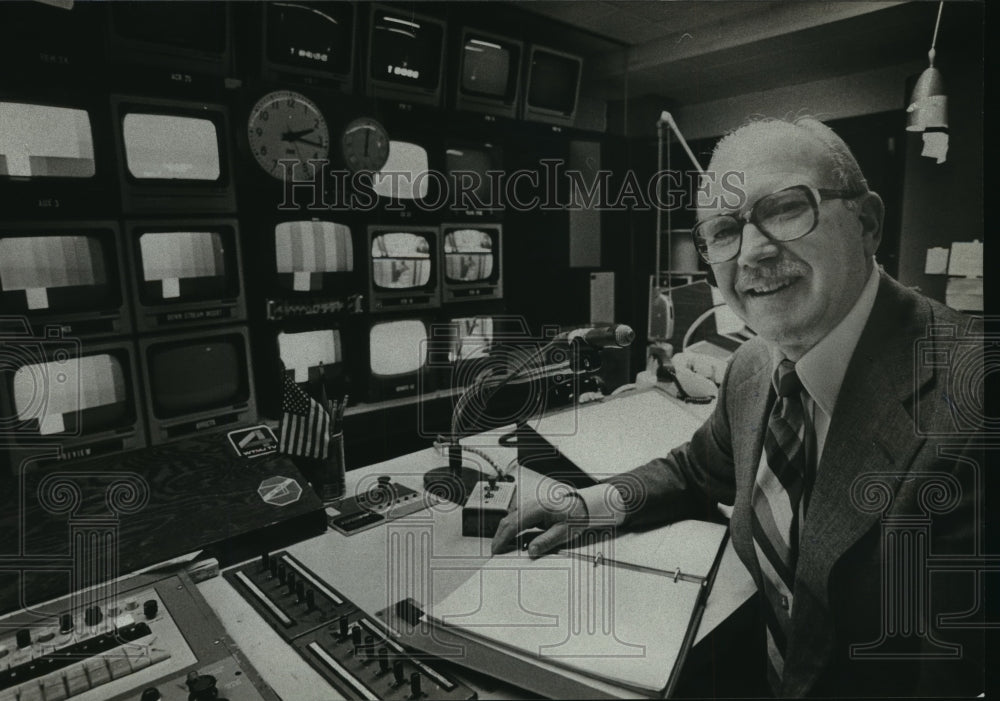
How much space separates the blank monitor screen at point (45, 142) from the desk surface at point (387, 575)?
1.50 metres

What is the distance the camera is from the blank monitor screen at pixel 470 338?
114 inches

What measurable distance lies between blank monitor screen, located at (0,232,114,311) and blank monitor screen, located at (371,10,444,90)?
138 cm

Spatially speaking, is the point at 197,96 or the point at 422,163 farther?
the point at 422,163

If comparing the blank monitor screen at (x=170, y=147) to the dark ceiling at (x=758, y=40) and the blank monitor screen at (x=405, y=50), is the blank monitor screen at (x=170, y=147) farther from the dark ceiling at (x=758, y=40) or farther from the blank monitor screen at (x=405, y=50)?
the dark ceiling at (x=758, y=40)

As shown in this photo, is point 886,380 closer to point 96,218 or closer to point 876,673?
point 876,673

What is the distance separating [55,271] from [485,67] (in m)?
2.05

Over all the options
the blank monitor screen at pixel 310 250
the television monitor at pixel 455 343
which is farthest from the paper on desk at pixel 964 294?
the blank monitor screen at pixel 310 250

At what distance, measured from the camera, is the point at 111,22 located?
1966 millimetres

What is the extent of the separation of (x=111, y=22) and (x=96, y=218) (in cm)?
64

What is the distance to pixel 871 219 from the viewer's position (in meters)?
0.87

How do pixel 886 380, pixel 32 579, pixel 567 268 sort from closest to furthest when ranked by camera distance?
pixel 886 380 < pixel 32 579 < pixel 567 268

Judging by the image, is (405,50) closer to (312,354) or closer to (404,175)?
(404,175)

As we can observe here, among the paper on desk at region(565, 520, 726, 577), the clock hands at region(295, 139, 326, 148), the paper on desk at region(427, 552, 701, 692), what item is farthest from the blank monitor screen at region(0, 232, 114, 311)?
the paper on desk at region(565, 520, 726, 577)

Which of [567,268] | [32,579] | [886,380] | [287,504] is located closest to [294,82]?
[567,268]
